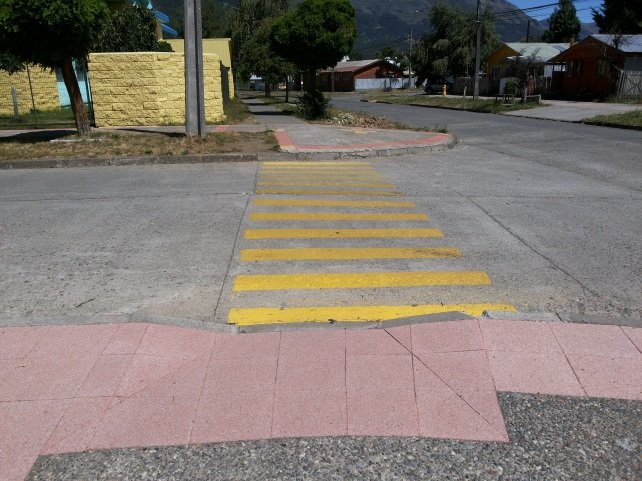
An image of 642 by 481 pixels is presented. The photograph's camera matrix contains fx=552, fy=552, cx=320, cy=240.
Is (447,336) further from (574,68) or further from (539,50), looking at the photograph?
(539,50)

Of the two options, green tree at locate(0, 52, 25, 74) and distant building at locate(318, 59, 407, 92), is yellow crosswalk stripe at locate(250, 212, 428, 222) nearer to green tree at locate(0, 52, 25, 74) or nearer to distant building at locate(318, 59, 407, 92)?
green tree at locate(0, 52, 25, 74)

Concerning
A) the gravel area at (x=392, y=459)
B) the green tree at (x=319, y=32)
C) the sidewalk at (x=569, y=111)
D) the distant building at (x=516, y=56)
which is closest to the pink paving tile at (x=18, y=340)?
the gravel area at (x=392, y=459)

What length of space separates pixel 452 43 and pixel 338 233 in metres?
65.4

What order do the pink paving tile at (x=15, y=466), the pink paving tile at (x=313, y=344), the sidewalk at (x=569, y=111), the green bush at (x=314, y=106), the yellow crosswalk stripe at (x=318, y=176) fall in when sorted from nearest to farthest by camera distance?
the pink paving tile at (x=15, y=466) < the pink paving tile at (x=313, y=344) < the yellow crosswalk stripe at (x=318, y=176) < the green bush at (x=314, y=106) < the sidewalk at (x=569, y=111)

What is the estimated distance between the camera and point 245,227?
6824mm

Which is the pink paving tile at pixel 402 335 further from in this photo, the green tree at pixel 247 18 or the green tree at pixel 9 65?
the green tree at pixel 247 18

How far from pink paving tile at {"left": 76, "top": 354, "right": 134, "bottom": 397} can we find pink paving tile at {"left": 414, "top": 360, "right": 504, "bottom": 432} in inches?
73.7

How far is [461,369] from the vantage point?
11.6ft

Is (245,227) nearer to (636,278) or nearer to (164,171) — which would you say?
(636,278)

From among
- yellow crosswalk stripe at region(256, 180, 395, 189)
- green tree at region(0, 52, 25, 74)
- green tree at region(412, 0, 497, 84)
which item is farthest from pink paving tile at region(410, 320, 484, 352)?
green tree at region(412, 0, 497, 84)

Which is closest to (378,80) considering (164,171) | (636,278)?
(164,171)

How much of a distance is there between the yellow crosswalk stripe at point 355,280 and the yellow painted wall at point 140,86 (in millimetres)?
14836

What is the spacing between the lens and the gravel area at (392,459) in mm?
2703

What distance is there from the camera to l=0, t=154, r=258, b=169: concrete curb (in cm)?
1183
